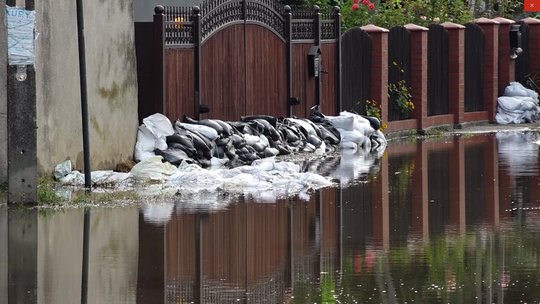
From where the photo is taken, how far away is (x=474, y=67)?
2466 centimetres

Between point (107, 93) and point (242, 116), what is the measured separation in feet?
10.3

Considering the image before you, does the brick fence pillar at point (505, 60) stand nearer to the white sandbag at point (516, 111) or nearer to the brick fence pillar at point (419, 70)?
the white sandbag at point (516, 111)

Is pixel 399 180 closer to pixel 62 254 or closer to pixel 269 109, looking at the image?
pixel 269 109

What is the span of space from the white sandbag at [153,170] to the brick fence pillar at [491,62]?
11644 mm

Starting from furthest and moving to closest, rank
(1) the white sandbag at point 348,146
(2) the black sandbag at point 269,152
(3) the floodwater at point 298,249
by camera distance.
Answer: (1) the white sandbag at point 348,146, (2) the black sandbag at point 269,152, (3) the floodwater at point 298,249

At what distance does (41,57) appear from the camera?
45.1ft

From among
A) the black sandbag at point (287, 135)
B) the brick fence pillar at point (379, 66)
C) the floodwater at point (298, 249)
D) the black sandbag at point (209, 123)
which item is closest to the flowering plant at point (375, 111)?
the brick fence pillar at point (379, 66)

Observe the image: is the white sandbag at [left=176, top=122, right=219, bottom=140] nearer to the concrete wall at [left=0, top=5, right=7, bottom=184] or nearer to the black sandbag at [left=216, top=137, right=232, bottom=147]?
the black sandbag at [left=216, top=137, right=232, bottom=147]

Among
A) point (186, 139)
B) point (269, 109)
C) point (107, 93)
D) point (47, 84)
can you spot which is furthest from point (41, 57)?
point (269, 109)

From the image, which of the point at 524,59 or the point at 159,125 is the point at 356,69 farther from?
the point at 524,59

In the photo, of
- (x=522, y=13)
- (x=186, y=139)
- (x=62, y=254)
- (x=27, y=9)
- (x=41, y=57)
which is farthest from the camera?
(x=522, y=13)

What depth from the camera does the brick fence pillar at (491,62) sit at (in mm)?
24719

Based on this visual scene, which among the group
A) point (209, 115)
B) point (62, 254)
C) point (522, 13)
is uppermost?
point (522, 13)

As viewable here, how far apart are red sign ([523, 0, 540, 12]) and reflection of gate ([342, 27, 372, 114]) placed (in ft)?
47.8
